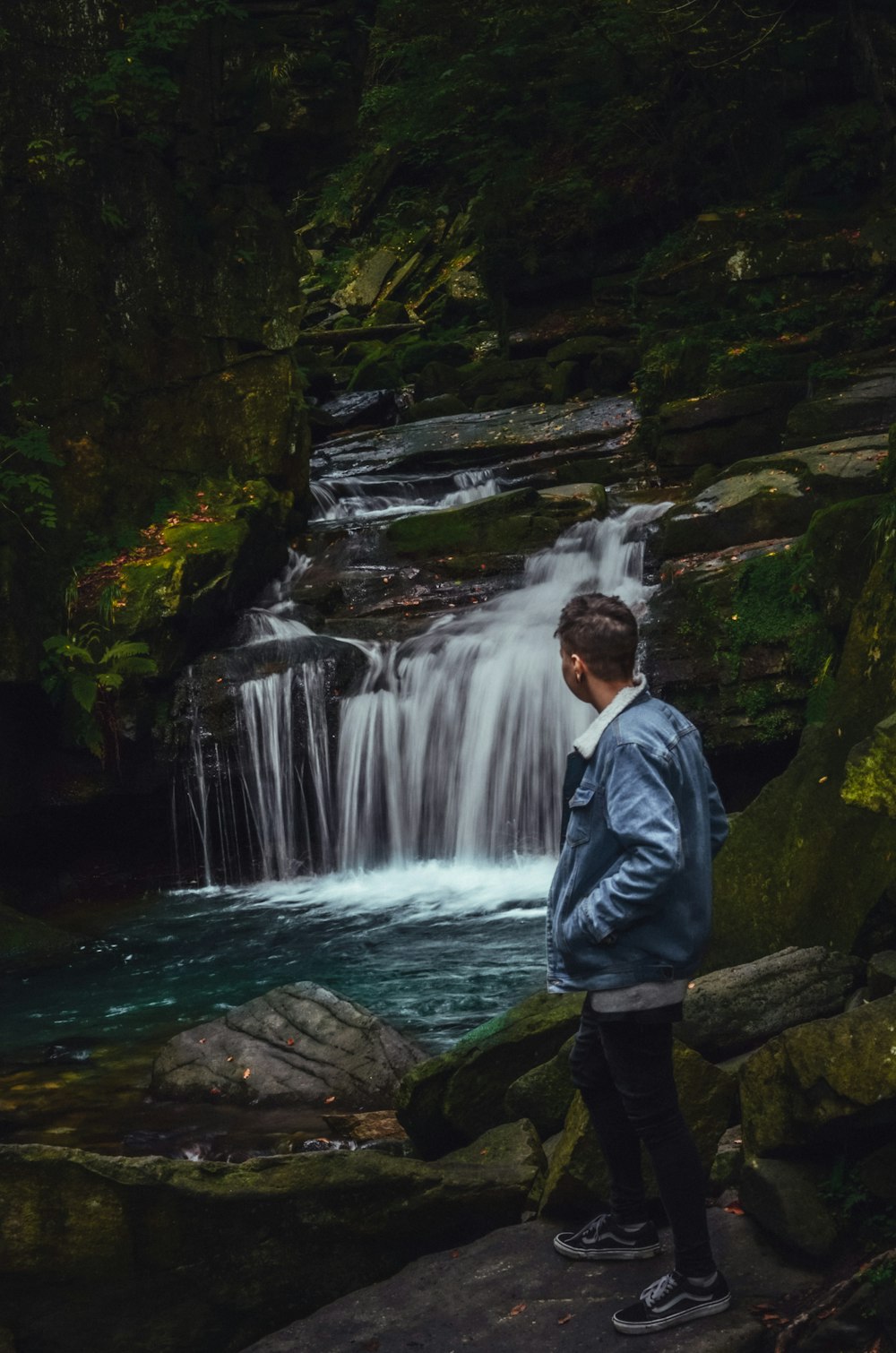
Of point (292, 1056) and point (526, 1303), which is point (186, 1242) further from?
point (292, 1056)

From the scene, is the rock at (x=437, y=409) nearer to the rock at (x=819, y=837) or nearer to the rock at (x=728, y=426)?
the rock at (x=728, y=426)

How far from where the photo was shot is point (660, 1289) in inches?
122

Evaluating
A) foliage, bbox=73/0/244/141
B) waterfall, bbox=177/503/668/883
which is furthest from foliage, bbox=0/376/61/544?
foliage, bbox=73/0/244/141

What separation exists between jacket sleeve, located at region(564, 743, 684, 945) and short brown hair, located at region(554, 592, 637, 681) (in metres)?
0.24

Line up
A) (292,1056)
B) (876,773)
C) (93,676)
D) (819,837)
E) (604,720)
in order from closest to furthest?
(604,720)
(876,773)
(819,837)
(292,1056)
(93,676)

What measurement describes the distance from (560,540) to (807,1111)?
9.93m

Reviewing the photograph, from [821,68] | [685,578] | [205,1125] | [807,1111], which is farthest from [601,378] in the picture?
[807,1111]

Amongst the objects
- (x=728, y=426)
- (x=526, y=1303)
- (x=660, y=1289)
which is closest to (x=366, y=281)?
(x=728, y=426)

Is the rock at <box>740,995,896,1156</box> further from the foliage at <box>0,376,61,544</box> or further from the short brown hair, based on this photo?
the foliage at <box>0,376,61,544</box>

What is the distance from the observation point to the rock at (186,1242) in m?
3.61

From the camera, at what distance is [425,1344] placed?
3.25 m

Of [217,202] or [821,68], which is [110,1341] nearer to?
[217,202]

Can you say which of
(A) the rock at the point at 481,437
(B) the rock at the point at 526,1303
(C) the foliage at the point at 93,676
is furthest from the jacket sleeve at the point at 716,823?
(A) the rock at the point at 481,437

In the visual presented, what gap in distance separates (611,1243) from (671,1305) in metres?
0.41
